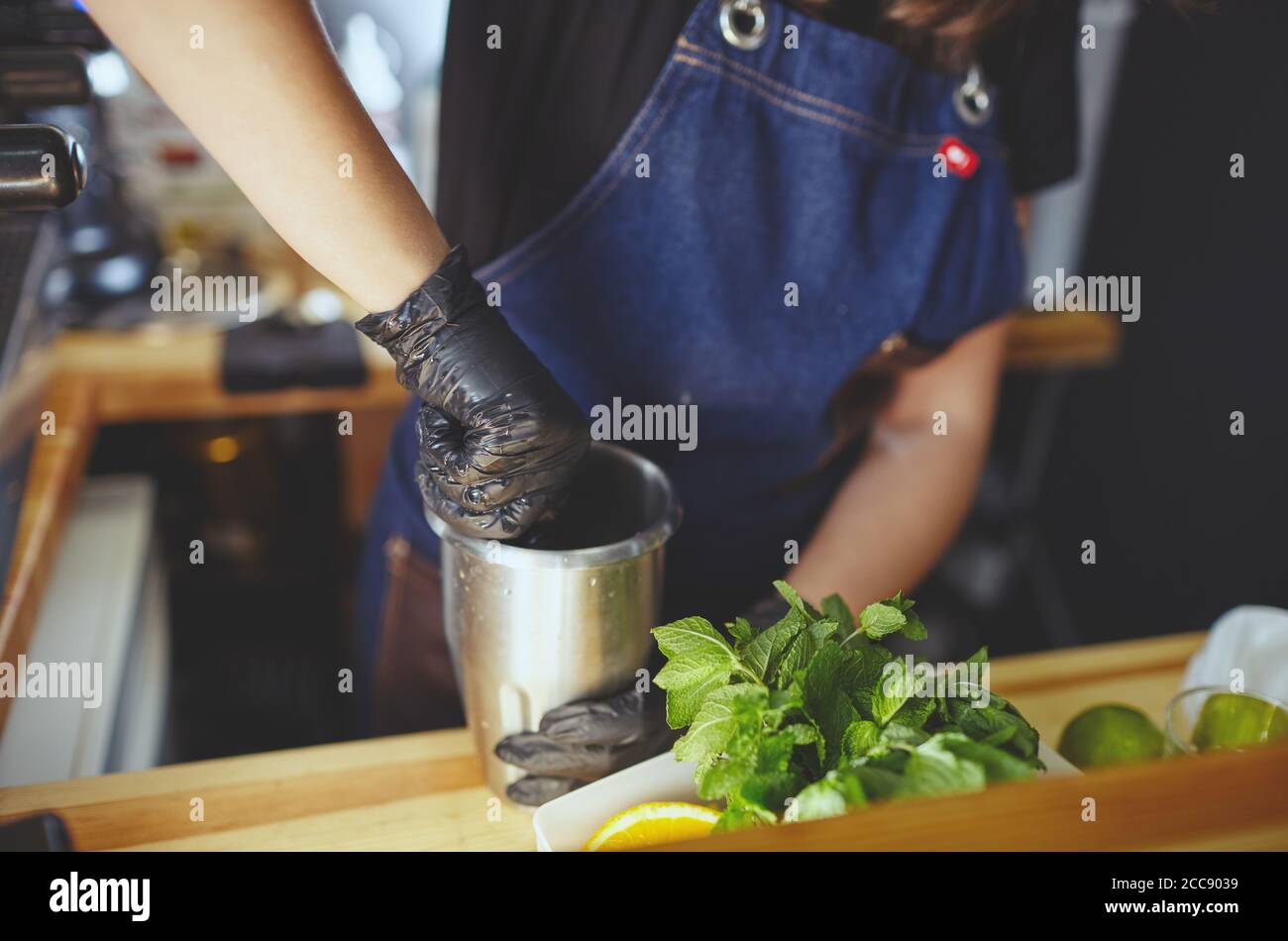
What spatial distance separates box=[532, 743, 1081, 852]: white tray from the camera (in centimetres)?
70

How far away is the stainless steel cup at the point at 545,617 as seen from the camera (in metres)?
0.72

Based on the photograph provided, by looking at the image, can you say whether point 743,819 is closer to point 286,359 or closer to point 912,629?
point 912,629

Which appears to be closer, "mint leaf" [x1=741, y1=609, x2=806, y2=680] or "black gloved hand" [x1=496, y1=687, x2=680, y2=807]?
"mint leaf" [x1=741, y1=609, x2=806, y2=680]

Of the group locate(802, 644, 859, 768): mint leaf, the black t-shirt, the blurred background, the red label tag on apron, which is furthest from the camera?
the blurred background

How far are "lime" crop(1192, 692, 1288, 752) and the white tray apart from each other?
0.42ft

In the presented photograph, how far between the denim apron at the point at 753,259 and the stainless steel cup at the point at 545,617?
0.22m

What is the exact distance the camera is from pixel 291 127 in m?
0.66

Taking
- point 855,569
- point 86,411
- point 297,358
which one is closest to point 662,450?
point 855,569

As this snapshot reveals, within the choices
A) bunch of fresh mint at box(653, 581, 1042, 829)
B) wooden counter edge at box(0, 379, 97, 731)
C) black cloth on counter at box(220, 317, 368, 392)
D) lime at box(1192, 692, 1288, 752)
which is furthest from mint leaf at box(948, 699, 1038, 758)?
black cloth on counter at box(220, 317, 368, 392)

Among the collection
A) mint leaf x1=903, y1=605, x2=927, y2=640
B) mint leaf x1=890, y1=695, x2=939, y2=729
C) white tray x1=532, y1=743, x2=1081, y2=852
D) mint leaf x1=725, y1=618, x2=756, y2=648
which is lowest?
white tray x1=532, y1=743, x2=1081, y2=852

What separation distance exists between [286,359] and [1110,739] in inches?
54.7

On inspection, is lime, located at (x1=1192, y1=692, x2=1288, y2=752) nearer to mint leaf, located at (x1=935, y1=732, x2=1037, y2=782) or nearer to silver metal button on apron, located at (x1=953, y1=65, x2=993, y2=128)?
mint leaf, located at (x1=935, y1=732, x2=1037, y2=782)
